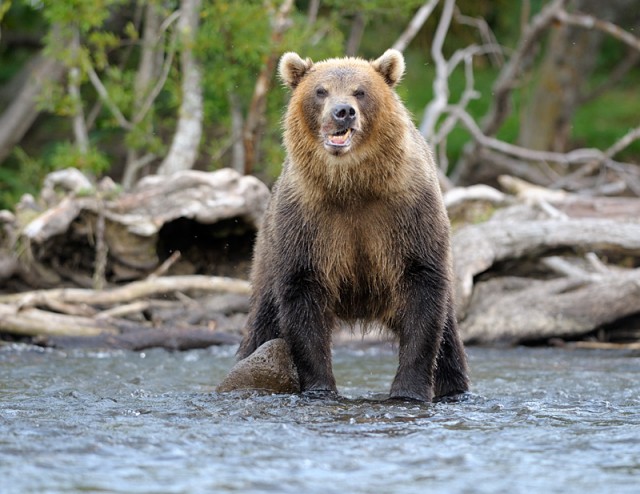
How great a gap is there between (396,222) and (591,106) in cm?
1789

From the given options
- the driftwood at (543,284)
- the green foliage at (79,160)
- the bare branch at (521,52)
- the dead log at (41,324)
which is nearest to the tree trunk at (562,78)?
the bare branch at (521,52)

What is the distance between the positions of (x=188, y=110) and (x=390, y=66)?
5.65 m

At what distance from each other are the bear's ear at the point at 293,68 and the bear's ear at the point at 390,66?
388mm

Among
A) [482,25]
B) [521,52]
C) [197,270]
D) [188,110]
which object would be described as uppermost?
[482,25]

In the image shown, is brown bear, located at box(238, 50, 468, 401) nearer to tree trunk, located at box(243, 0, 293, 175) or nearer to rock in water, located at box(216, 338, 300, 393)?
rock in water, located at box(216, 338, 300, 393)

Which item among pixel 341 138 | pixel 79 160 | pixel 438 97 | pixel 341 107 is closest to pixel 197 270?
pixel 79 160

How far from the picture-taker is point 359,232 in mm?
6031

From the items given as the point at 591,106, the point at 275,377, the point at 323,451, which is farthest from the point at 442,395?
the point at 591,106

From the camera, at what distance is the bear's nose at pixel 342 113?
564 centimetres

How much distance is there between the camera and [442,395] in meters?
6.66

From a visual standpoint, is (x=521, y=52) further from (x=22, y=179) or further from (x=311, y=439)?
(x=311, y=439)

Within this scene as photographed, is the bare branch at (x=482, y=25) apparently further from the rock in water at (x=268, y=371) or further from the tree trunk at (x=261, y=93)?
the rock in water at (x=268, y=371)

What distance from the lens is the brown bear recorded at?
5926 mm

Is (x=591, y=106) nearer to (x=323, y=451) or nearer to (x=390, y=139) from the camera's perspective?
(x=390, y=139)
